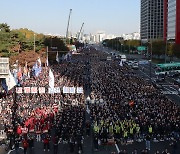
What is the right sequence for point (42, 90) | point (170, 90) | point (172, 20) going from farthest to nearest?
point (172, 20) → point (170, 90) → point (42, 90)

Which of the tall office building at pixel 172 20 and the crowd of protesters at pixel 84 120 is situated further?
the tall office building at pixel 172 20

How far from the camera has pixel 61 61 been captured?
339ft

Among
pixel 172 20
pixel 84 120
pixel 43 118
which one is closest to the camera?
pixel 43 118

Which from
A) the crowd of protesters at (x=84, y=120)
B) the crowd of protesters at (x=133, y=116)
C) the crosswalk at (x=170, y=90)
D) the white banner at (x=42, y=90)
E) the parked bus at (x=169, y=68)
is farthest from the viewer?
the parked bus at (x=169, y=68)

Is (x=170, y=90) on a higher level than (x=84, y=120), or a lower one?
lower

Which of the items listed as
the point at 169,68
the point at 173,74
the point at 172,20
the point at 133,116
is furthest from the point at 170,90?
the point at 172,20

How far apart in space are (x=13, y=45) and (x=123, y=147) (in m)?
59.8

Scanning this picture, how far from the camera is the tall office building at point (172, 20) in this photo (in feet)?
457

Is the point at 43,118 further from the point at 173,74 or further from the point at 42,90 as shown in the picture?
the point at 173,74

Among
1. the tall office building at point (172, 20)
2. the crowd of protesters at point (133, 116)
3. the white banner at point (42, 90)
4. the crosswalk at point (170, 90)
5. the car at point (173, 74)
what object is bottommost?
the crosswalk at point (170, 90)

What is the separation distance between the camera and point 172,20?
151 metres

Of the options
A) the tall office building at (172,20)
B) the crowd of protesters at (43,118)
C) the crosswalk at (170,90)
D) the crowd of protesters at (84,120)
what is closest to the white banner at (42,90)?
the crowd of protesters at (43,118)

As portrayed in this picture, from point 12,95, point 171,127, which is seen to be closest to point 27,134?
point 171,127

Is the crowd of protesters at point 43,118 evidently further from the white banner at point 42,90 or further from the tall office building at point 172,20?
the tall office building at point 172,20
